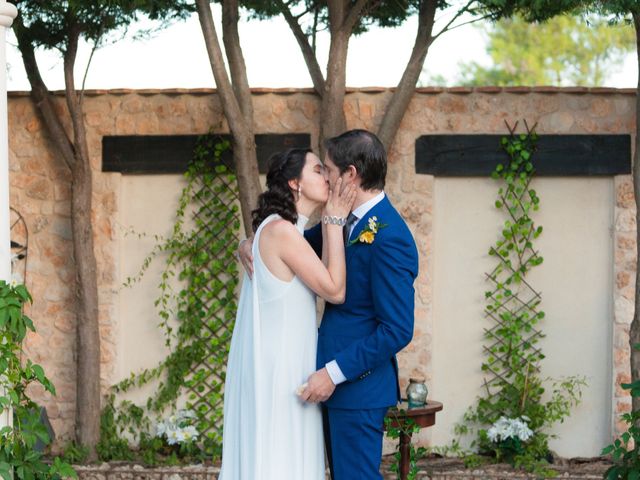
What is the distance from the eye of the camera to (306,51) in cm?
639

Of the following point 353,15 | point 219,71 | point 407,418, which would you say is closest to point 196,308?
point 219,71

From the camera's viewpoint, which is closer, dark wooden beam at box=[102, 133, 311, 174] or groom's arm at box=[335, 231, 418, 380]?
groom's arm at box=[335, 231, 418, 380]

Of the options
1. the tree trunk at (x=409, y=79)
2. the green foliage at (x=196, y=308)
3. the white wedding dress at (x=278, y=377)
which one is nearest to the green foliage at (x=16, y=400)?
the white wedding dress at (x=278, y=377)

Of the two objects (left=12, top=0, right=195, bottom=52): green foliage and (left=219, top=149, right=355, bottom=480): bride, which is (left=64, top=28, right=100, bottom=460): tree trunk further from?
(left=219, top=149, right=355, bottom=480): bride

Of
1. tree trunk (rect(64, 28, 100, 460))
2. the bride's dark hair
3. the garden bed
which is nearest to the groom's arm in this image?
the bride's dark hair

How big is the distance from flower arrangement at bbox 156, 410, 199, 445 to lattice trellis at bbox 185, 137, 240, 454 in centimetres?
8

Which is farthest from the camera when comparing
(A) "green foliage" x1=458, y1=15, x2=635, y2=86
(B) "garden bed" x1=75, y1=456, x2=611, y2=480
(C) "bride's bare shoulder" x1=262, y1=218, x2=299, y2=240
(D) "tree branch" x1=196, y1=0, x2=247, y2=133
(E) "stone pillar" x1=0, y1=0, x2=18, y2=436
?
(A) "green foliage" x1=458, y1=15, x2=635, y2=86

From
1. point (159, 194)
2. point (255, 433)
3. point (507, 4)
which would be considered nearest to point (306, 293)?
point (255, 433)

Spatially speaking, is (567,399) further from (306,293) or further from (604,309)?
(306,293)

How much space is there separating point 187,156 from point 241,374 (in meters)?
3.22

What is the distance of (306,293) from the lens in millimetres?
3385

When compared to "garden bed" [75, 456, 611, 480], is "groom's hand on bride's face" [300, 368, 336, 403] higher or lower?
higher

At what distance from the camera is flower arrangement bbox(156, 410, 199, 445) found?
6191 mm

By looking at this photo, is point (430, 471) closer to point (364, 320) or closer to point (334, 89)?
point (334, 89)
